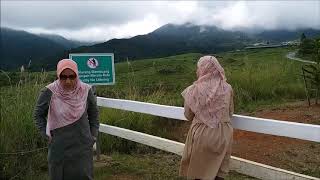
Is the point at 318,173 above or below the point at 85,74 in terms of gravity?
below

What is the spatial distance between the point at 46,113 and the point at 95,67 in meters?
2.76

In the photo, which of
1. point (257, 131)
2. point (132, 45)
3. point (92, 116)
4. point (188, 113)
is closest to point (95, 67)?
point (92, 116)

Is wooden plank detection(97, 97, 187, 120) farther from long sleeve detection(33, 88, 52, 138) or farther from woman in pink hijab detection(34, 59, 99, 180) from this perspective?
long sleeve detection(33, 88, 52, 138)

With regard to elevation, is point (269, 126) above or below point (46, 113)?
below

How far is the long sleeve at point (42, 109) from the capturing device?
4.85 metres

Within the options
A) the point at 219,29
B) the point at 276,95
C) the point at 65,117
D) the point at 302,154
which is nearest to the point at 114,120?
the point at 302,154

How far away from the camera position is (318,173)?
6590 millimetres

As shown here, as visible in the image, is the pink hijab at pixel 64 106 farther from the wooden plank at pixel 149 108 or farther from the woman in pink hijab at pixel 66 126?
the wooden plank at pixel 149 108

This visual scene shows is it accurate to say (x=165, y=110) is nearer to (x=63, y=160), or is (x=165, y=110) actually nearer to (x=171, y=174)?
(x=171, y=174)

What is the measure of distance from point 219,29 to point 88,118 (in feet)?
548

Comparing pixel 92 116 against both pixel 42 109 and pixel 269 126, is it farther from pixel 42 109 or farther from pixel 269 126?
pixel 269 126

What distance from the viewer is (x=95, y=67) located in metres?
7.64

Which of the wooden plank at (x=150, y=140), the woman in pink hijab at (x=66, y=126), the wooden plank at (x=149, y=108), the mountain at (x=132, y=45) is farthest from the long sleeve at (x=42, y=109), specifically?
the mountain at (x=132, y=45)

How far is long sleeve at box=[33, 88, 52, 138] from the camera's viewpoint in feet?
15.9
